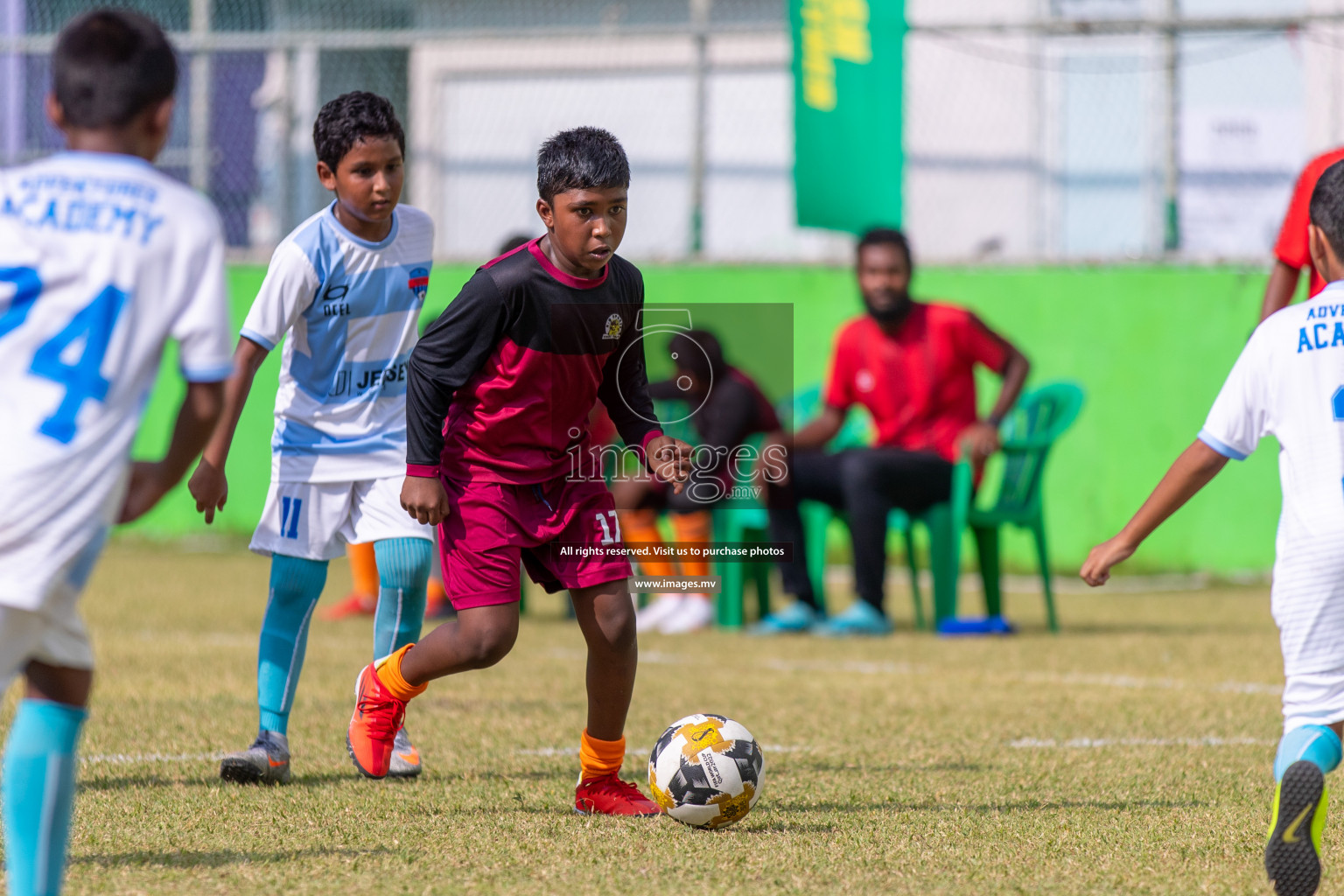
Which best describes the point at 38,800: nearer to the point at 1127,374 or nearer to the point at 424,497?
the point at 424,497

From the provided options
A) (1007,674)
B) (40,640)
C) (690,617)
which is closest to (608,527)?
(40,640)

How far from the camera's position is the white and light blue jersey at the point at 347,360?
4.76 m

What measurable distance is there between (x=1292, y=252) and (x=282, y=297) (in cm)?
314

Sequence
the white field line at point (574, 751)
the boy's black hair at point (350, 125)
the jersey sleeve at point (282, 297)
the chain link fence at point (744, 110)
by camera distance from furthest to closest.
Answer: the chain link fence at point (744, 110), the white field line at point (574, 751), the boy's black hair at point (350, 125), the jersey sleeve at point (282, 297)

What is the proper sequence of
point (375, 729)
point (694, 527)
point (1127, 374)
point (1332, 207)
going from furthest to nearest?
point (1127, 374)
point (694, 527)
point (375, 729)
point (1332, 207)

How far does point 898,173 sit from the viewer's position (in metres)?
11.4

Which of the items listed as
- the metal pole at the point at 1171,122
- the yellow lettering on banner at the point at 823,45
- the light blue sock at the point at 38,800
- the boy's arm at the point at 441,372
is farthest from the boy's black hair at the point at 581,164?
the metal pole at the point at 1171,122

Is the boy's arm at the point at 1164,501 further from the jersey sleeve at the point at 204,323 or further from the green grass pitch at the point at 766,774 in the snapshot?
the jersey sleeve at the point at 204,323

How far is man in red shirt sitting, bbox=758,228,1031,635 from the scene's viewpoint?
8.55 metres

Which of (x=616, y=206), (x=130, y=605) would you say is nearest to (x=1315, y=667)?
(x=616, y=206)

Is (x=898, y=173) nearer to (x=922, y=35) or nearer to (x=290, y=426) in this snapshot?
(x=922, y=35)

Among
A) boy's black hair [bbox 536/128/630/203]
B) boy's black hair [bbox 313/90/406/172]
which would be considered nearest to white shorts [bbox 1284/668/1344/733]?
boy's black hair [bbox 536/128/630/203]

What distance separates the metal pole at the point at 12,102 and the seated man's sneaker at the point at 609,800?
34.9 ft

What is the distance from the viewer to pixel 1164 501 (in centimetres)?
341
